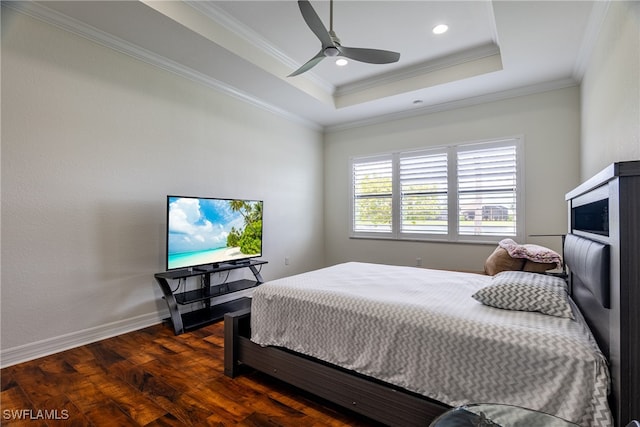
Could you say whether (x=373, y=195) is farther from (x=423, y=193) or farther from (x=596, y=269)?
(x=596, y=269)

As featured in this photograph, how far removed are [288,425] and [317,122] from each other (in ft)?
Result: 15.3

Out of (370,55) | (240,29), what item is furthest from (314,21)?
(240,29)

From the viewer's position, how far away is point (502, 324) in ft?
4.54

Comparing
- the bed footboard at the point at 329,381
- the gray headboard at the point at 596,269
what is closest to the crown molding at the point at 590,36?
the gray headboard at the point at 596,269

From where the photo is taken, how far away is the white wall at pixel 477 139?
147 inches

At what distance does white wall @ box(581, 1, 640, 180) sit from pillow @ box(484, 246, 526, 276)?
1.06 m

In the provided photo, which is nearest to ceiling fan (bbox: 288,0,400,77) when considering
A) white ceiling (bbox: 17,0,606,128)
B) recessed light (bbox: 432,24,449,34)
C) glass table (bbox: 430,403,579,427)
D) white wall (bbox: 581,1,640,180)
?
white ceiling (bbox: 17,0,606,128)

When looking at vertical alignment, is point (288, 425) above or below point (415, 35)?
below

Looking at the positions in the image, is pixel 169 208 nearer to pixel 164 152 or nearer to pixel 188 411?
pixel 164 152

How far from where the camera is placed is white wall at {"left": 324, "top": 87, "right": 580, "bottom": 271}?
3734 mm

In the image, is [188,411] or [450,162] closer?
[188,411]

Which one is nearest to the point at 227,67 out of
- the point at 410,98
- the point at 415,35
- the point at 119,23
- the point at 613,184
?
the point at 119,23

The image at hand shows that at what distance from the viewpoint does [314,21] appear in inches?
84.9

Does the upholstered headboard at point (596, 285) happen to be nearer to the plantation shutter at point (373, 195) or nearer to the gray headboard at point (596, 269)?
the gray headboard at point (596, 269)
